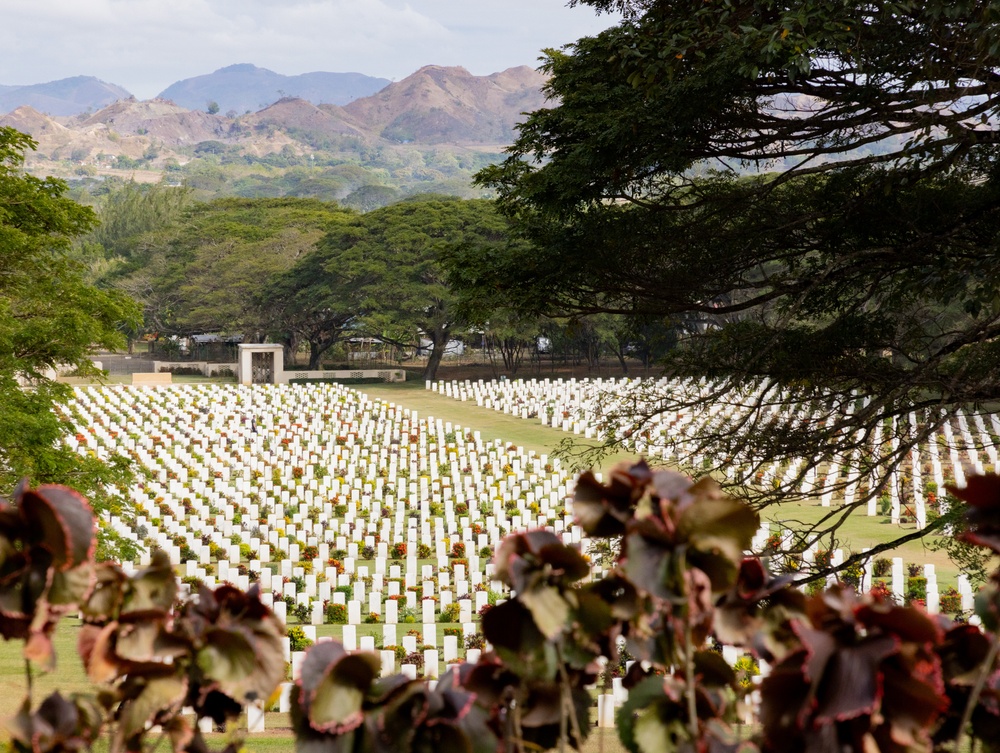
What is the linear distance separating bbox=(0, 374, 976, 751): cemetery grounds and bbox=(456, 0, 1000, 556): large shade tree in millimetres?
2579

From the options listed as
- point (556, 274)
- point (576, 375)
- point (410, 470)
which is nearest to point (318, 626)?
point (556, 274)

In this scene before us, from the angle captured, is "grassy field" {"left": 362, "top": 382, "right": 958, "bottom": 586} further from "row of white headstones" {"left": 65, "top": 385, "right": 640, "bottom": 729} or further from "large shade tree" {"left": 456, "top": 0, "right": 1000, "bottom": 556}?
"row of white headstones" {"left": 65, "top": 385, "right": 640, "bottom": 729}

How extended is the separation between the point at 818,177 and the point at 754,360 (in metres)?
1.76

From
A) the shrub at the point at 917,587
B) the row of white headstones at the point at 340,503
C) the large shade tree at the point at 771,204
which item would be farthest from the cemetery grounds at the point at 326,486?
the large shade tree at the point at 771,204

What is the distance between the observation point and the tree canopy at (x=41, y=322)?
32.5ft

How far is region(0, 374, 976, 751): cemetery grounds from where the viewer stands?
12.3 metres

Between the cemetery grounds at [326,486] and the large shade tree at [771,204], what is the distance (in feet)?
8.46

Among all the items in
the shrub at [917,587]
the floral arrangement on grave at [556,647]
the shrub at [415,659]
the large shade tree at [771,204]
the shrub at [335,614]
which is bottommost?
the shrub at [335,614]

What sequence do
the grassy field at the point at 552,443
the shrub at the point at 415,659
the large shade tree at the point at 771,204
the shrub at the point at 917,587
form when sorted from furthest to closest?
the grassy field at the point at 552,443 < the shrub at the point at 917,587 < the shrub at the point at 415,659 < the large shade tree at the point at 771,204

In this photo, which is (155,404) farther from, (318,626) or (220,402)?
(318,626)

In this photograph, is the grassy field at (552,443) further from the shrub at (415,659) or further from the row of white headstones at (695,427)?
the shrub at (415,659)

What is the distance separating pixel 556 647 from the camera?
5.50 feet

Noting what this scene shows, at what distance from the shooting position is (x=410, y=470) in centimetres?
2130

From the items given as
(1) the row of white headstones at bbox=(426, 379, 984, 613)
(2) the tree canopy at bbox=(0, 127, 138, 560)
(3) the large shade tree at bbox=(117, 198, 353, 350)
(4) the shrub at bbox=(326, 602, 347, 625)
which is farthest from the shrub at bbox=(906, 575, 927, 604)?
(3) the large shade tree at bbox=(117, 198, 353, 350)
